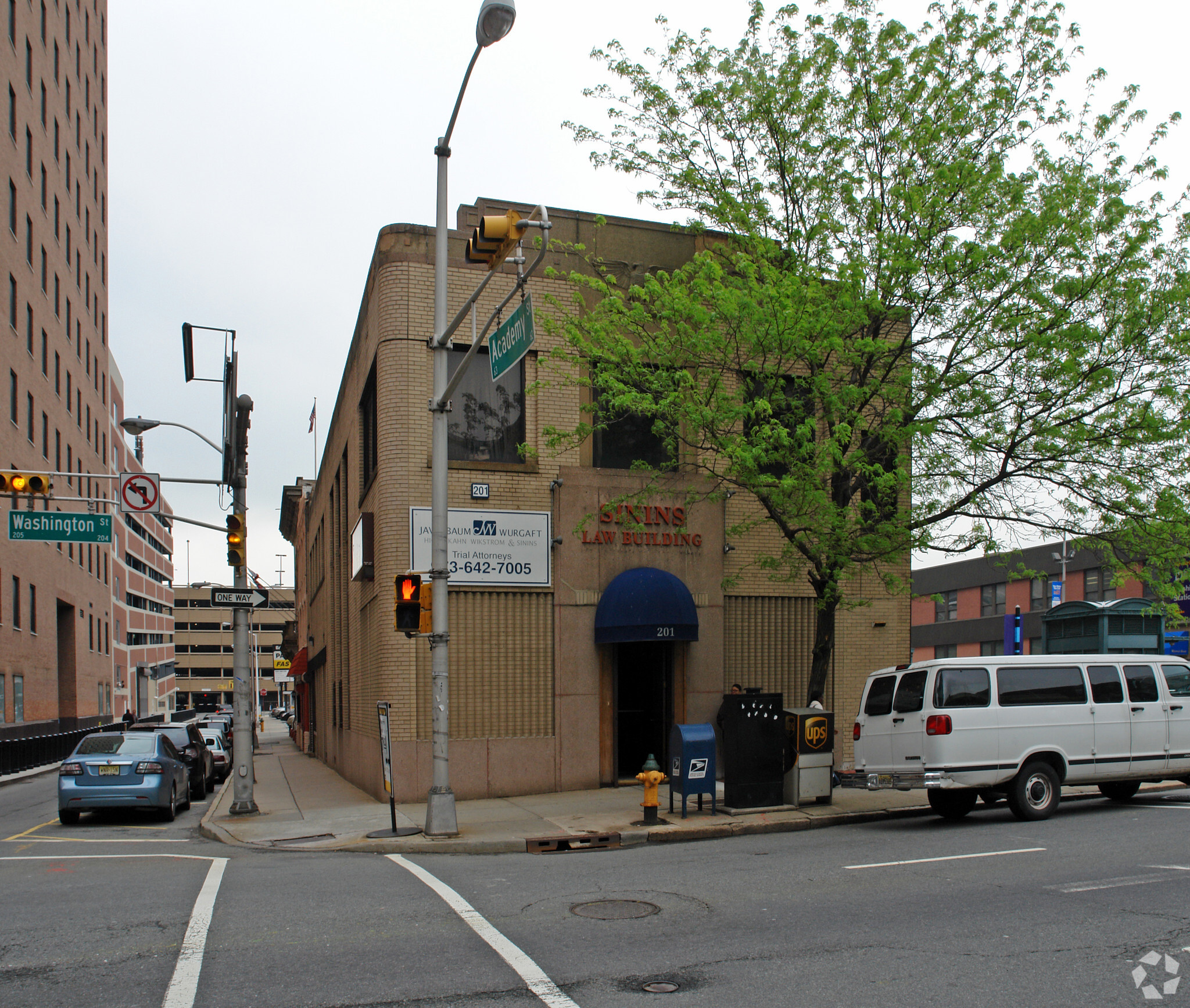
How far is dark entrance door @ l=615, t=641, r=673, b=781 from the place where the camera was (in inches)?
734

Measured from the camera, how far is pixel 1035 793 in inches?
523

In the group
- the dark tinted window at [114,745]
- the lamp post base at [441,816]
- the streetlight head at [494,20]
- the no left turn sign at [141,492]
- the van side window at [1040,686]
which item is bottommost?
the lamp post base at [441,816]

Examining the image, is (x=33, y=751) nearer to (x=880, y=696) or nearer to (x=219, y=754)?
(x=219, y=754)

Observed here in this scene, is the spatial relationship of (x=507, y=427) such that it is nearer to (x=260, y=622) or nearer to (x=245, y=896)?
(x=245, y=896)

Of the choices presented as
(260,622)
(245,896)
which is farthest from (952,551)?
(260,622)

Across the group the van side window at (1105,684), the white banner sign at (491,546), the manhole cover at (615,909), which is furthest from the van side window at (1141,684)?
the white banner sign at (491,546)

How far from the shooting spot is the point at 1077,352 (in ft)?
46.2

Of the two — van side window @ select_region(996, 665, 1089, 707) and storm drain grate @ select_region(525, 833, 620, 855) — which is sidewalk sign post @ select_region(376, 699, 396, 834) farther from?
van side window @ select_region(996, 665, 1089, 707)

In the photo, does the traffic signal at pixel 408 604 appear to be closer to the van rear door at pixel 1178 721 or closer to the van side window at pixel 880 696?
the van side window at pixel 880 696

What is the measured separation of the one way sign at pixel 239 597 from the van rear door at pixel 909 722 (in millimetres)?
10147

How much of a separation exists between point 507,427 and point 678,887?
10419 mm

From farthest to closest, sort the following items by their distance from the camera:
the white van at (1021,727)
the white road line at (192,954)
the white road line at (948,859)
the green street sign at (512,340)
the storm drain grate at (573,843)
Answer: the white van at (1021,727), the storm drain grate at (573,843), the green street sign at (512,340), the white road line at (948,859), the white road line at (192,954)

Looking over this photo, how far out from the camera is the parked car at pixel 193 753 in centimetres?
2147

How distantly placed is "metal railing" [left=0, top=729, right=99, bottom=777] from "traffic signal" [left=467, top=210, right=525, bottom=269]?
25.0 m
